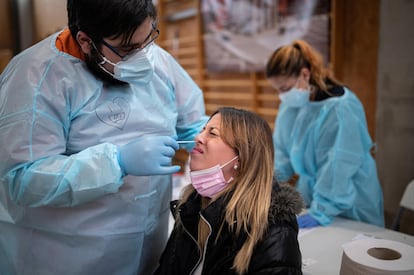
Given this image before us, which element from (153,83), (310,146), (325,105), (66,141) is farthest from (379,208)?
(66,141)

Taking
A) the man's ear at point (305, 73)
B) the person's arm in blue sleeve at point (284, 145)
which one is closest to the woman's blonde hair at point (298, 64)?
the man's ear at point (305, 73)

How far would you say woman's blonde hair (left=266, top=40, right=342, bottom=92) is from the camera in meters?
1.97

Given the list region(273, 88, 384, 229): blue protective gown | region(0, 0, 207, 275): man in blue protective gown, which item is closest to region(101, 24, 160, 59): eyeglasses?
region(0, 0, 207, 275): man in blue protective gown

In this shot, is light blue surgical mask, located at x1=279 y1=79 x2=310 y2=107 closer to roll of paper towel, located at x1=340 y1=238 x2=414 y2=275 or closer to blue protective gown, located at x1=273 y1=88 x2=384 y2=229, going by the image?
blue protective gown, located at x1=273 y1=88 x2=384 y2=229

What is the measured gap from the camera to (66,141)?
121 centimetres

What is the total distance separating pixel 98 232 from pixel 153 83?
55 cm

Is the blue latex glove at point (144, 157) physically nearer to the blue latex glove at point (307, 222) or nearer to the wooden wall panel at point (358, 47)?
the blue latex glove at point (307, 222)

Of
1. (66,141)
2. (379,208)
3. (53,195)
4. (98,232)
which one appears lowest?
(379,208)

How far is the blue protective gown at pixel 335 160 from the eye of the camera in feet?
5.86

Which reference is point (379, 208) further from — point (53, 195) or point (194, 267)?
point (53, 195)

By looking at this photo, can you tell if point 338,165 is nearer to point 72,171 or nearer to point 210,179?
point 210,179

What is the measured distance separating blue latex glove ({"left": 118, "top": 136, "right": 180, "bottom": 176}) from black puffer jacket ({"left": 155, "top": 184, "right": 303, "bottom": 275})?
216 mm

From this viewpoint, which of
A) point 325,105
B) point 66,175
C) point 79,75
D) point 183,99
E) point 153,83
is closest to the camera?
point 66,175

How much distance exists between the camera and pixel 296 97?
1.98 m
